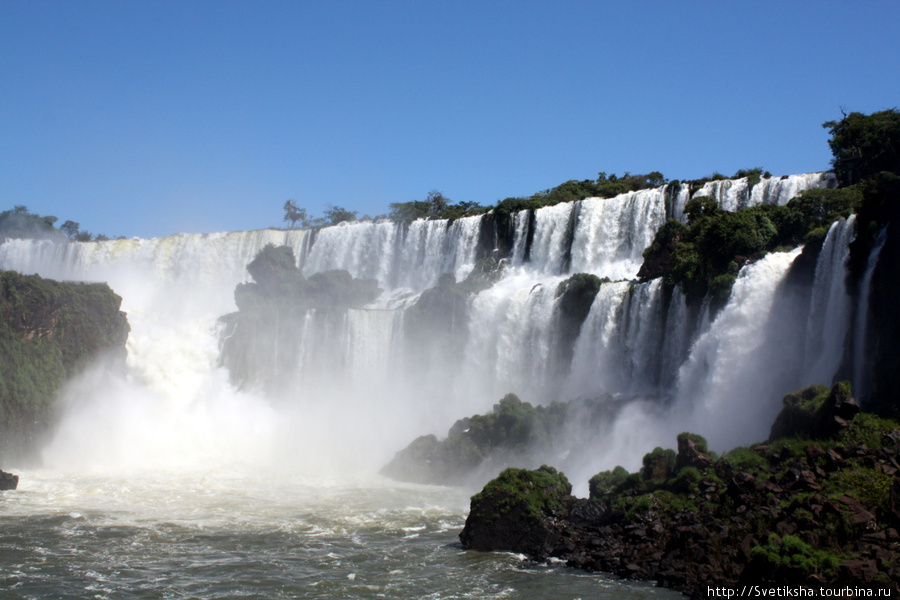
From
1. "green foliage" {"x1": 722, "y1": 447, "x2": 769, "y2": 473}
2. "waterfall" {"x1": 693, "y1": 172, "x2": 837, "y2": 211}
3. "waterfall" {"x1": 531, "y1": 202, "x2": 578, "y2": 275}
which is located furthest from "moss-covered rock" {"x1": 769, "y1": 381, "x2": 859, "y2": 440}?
"waterfall" {"x1": 531, "y1": 202, "x2": 578, "y2": 275}

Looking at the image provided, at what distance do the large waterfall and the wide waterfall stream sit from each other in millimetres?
88

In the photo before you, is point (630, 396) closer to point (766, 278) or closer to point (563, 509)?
point (766, 278)

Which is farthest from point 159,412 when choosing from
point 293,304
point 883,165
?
point 883,165

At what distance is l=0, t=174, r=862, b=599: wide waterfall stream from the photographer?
15867 mm

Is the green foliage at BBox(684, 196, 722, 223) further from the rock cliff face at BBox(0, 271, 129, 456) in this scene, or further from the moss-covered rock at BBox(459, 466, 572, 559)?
the rock cliff face at BBox(0, 271, 129, 456)

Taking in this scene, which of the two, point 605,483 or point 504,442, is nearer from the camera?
point 605,483

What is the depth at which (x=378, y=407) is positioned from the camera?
35.5 metres

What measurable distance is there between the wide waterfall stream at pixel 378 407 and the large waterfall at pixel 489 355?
0.09 meters

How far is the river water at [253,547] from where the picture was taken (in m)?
14.4

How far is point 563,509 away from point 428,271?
2802 centimetres

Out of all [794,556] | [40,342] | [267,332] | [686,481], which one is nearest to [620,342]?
[686,481]

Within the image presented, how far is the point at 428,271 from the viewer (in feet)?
146

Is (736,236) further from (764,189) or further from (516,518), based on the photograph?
(516,518)

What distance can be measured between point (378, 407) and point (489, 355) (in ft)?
17.6
